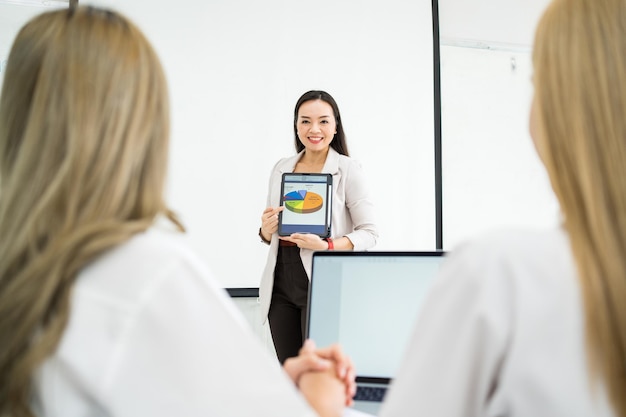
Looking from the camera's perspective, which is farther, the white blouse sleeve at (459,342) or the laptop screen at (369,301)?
the laptop screen at (369,301)

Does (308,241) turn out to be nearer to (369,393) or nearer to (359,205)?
(359,205)

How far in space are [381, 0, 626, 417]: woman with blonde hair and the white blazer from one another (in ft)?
5.84

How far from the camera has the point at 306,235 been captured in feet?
7.71

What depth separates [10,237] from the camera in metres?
0.66

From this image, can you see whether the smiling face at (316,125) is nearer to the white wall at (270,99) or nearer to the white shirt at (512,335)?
the white wall at (270,99)

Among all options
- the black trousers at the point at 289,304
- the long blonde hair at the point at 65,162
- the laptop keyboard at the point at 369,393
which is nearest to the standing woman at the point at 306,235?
the black trousers at the point at 289,304

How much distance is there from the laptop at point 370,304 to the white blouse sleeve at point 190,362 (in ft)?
1.90

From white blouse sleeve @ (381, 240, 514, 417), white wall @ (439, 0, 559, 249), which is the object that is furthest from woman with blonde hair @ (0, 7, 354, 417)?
white wall @ (439, 0, 559, 249)

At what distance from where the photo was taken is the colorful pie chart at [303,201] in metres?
2.39

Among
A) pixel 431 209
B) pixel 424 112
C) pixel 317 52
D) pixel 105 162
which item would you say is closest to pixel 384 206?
pixel 431 209

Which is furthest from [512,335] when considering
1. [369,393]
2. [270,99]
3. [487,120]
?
[487,120]

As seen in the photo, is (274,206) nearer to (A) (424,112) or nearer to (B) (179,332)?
(A) (424,112)

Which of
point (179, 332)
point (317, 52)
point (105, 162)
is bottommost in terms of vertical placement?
point (179, 332)

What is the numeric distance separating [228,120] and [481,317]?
2.85 meters
